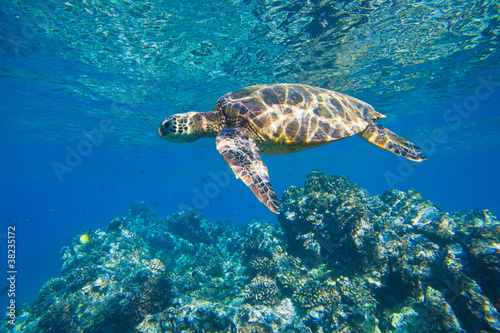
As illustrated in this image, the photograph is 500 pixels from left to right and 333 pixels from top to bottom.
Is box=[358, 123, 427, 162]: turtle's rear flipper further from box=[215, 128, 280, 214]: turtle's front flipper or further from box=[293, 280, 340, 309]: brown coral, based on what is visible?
box=[293, 280, 340, 309]: brown coral

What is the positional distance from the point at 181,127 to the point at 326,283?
533 cm

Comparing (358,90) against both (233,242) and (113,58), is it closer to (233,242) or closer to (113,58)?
(233,242)

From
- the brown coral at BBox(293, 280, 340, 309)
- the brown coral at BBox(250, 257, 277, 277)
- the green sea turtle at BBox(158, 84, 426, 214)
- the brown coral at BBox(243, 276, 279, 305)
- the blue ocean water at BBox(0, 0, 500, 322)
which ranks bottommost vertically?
the brown coral at BBox(293, 280, 340, 309)

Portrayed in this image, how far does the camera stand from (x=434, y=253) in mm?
5461

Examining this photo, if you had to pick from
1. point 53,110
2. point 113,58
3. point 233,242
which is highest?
point 53,110

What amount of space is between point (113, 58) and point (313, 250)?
41.3ft

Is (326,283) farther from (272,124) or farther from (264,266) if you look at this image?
(272,124)

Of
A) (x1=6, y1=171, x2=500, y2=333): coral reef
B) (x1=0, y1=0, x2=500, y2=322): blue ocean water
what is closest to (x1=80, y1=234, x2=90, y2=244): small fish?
(x1=6, y1=171, x2=500, y2=333): coral reef

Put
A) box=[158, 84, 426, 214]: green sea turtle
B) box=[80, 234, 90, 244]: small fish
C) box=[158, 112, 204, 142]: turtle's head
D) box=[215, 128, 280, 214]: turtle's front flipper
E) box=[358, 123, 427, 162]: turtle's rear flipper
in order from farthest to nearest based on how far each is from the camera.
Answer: box=[80, 234, 90, 244]: small fish < box=[358, 123, 427, 162]: turtle's rear flipper < box=[158, 112, 204, 142]: turtle's head < box=[158, 84, 426, 214]: green sea turtle < box=[215, 128, 280, 214]: turtle's front flipper

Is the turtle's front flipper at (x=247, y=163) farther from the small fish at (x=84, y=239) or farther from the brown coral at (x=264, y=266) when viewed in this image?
the small fish at (x=84, y=239)

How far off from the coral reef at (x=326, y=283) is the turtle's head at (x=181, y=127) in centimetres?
416

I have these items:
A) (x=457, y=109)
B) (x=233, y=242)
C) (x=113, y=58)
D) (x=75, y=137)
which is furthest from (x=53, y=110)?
(x=457, y=109)

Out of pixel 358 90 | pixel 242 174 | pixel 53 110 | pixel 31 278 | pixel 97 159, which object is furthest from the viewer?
pixel 97 159

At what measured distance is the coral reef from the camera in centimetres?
454
